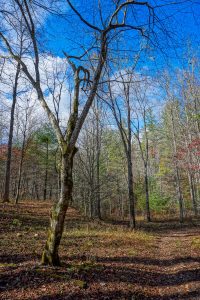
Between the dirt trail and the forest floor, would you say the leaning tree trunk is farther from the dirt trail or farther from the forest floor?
the dirt trail

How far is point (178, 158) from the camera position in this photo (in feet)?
62.8

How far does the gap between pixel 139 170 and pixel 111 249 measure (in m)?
25.3

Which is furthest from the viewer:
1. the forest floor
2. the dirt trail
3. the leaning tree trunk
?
the leaning tree trunk

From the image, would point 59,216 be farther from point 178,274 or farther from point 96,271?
point 178,274

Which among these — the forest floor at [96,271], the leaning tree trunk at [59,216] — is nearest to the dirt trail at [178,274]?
the forest floor at [96,271]

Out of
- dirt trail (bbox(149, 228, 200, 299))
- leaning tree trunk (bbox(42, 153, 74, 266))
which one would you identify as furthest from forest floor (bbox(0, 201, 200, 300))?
leaning tree trunk (bbox(42, 153, 74, 266))

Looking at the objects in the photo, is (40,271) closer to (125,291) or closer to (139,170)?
(125,291)

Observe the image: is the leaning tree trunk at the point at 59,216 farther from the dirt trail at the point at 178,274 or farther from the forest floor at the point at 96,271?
the dirt trail at the point at 178,274

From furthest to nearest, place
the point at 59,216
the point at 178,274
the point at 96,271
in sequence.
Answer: the point at 178,274
the point at 96,271
the point at 59,216

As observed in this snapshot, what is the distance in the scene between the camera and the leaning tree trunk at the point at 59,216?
4504mm

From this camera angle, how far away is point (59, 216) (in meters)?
4.50

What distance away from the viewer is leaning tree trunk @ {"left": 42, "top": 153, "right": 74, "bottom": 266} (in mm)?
4504

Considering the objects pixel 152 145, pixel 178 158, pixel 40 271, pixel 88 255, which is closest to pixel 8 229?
pixel 88 255

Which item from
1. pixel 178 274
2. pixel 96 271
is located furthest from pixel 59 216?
pixel 178 274
